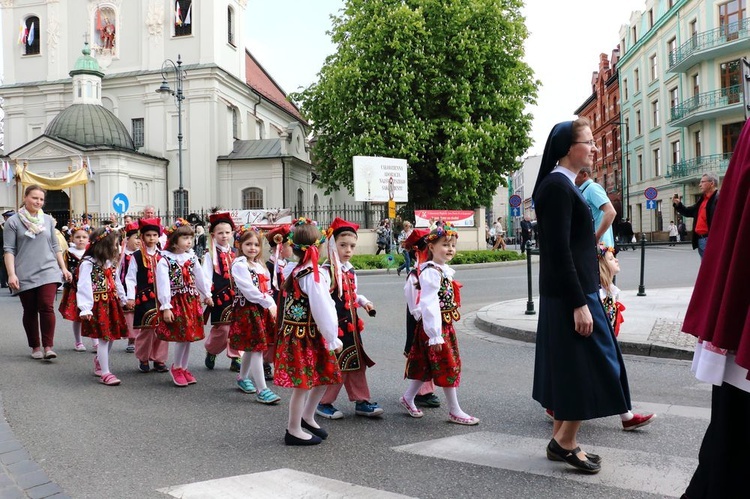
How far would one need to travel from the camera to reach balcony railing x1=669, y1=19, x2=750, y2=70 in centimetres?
3803

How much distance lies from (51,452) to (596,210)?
4.77 meters

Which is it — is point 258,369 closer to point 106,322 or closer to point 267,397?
point 267,397

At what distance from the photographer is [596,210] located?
5.66 meters

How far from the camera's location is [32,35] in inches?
1679

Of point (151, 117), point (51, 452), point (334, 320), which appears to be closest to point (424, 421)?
point (334, 320)

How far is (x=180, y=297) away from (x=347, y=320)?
2.52 m

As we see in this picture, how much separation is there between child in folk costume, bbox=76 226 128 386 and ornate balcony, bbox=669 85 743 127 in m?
39.9

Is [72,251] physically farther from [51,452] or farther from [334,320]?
[334,320]

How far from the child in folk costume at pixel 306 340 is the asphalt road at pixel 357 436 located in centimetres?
26

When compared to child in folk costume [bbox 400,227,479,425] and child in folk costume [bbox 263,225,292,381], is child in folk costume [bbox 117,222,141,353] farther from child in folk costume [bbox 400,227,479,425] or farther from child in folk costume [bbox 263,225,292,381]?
child in folk costume [bbox 400,227,479,425]

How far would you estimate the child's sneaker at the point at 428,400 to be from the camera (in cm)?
559

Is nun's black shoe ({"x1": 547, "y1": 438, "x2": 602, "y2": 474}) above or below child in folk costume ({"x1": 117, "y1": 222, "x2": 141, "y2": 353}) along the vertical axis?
below

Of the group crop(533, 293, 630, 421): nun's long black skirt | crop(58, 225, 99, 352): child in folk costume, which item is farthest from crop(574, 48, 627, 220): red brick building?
crop(533, 293, 630, 421): nun's long black skirt

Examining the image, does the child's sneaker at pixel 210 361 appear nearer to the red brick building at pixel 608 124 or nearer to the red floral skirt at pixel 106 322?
the red floral skirt at pixel 106 322
